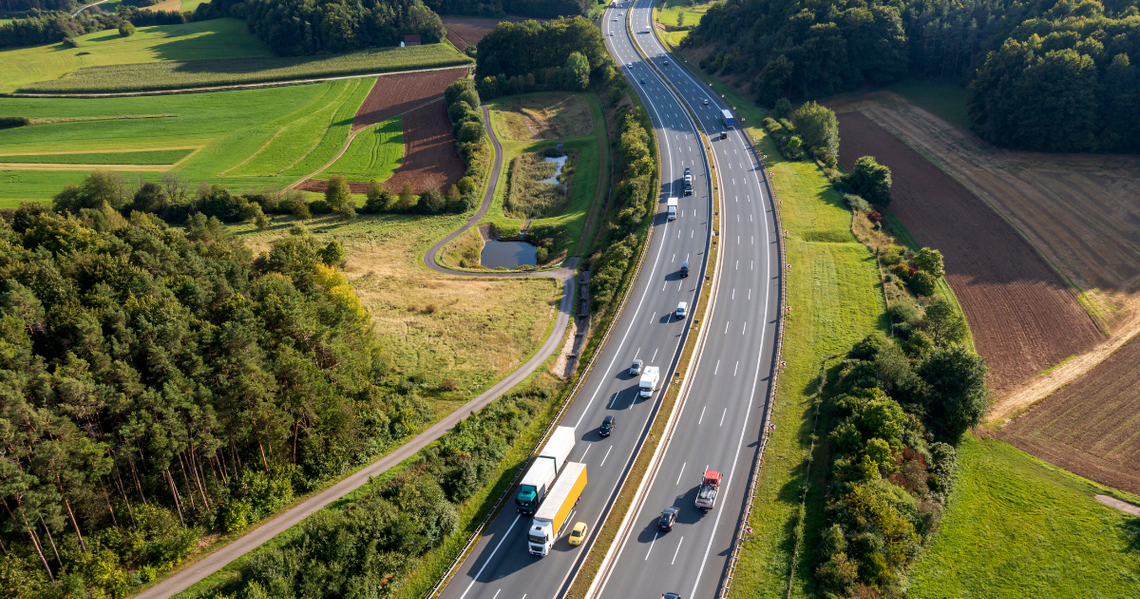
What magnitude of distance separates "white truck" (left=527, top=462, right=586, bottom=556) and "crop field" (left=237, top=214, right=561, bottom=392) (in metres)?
21.6

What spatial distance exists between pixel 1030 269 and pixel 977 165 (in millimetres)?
32855

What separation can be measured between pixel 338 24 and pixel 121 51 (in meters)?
63.7

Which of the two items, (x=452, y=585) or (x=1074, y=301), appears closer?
(x=452, y=585)

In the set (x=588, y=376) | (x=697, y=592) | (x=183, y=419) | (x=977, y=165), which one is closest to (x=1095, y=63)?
(x=977, y=165)

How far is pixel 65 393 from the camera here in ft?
125

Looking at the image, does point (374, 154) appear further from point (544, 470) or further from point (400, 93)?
point (544, 470)

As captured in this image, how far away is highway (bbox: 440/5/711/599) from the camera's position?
44.1 metres

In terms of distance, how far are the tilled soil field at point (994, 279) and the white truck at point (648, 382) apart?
35.6m

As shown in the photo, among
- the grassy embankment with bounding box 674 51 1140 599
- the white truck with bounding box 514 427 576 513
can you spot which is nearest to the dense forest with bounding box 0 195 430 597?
the white truck with bounding box 514 427 576 513

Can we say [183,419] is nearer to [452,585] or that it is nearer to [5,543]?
[5,543]

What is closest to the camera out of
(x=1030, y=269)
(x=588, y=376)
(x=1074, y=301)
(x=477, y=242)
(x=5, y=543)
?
(x=5, y=543)

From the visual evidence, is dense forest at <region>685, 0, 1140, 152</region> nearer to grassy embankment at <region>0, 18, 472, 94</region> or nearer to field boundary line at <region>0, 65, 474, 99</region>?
field boundary line at <region>0, 65, 474, 99</region>

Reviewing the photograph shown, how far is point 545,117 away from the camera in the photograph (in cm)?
14975

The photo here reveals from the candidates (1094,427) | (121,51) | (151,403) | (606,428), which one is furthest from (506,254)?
(121,51)
